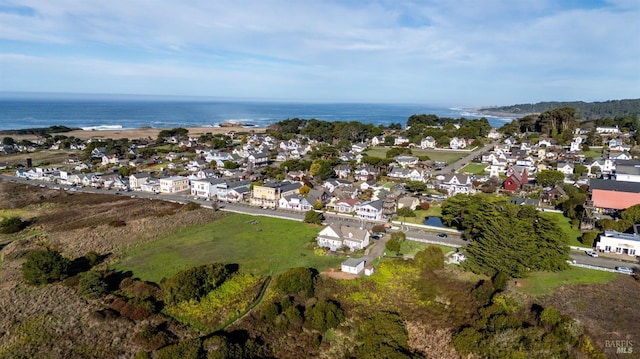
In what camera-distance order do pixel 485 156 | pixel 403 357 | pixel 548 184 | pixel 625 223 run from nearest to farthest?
pixel 403 357
pixel 625 223
pixel 548 184
pixel 485 156

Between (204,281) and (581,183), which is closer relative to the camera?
(204,281)

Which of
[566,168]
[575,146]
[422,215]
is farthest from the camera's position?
[575,146]

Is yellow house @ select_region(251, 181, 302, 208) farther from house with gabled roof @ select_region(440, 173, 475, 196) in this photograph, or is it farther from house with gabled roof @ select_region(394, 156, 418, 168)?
house with gabled roof @ select_region(394, 156, 418, 168)

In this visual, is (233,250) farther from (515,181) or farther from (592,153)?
(592,153)

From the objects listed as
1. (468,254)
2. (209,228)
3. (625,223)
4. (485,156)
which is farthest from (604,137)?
(209,228)

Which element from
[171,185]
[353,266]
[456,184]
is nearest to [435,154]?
[456,184]

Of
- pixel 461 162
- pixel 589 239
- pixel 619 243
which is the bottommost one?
pixel 589 239

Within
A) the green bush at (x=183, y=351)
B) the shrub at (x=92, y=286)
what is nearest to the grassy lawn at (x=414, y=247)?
the green bush at (x=183, y=351)

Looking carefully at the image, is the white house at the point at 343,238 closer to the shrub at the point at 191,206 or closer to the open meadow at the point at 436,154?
the shrub at the point at 191,206

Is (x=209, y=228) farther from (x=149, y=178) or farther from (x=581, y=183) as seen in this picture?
(x=581, y=183)
